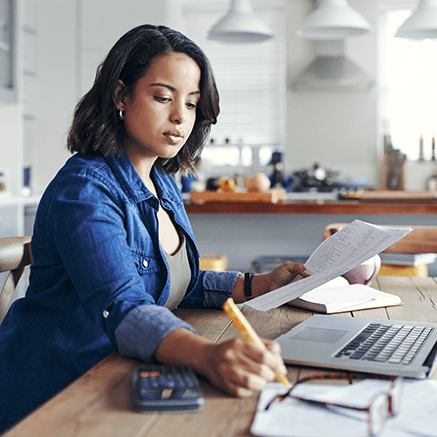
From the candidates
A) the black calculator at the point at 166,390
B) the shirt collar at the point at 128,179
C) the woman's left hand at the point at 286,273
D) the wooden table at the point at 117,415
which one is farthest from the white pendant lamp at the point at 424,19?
the black calculator at the point at 166,390

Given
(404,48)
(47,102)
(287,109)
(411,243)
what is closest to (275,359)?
(411,243)

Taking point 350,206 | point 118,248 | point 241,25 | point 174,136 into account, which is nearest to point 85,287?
point 118,248

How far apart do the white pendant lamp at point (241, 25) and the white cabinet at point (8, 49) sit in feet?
4.21

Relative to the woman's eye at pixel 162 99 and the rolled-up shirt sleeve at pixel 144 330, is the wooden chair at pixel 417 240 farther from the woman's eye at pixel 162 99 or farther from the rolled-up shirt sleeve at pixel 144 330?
the rolled-up shirt sleeve at pixel 144 330

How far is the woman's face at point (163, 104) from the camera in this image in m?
1.05

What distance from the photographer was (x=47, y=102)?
186 inches

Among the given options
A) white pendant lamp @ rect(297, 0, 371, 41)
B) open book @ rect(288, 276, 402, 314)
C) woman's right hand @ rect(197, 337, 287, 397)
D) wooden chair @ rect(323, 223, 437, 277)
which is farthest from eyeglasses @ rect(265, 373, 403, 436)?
white pendant lamp @ rect(297, 0, 371, 41)

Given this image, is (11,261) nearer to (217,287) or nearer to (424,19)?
(217,287)

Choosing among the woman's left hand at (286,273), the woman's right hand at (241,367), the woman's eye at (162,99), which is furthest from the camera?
the woman's left hand at (286,273)

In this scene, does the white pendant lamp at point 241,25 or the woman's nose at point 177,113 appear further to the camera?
the white pendant lamp at point 241,25

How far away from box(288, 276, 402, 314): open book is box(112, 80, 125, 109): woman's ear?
1.82ft

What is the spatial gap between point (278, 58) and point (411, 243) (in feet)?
13.6

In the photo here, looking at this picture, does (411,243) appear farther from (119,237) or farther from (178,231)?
(119,237)

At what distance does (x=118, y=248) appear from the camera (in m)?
0.84
